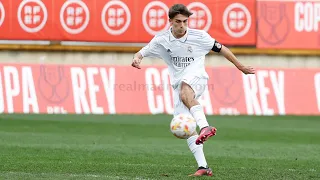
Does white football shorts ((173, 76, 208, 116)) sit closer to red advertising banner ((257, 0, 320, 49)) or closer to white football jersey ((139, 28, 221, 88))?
white football jersey ((139, 28, 221, 88))

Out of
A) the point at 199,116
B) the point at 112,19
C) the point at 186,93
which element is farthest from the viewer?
the point at 112,19

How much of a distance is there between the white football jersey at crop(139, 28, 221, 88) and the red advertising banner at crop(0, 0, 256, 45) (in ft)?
46.7

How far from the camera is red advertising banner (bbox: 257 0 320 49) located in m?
25.2

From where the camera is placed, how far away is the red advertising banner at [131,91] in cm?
2327

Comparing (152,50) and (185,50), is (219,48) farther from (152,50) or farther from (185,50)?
(152,50)

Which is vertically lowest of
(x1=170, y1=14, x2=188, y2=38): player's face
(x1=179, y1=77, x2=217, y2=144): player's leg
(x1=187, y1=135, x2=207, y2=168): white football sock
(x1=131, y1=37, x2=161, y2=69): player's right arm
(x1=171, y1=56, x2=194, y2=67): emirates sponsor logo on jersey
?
(x1=187, y1=135, x2=207, y2=168): white football sock

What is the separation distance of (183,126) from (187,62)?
101 cm

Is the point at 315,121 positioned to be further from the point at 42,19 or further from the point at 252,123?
the point at 42,19

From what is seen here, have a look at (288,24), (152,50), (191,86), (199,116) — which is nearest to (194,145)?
(199,116)

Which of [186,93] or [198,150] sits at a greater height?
[186,93]

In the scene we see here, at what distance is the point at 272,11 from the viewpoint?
2520cm

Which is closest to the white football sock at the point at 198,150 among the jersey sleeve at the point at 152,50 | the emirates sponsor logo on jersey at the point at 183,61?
the emirates sponsor logo on jersey at the point at 183,61

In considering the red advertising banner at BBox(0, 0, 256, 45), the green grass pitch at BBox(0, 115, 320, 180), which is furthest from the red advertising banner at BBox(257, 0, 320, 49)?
the green grass pitch at BBox(0, 115, 320, 180)

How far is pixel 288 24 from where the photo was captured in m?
25.3
